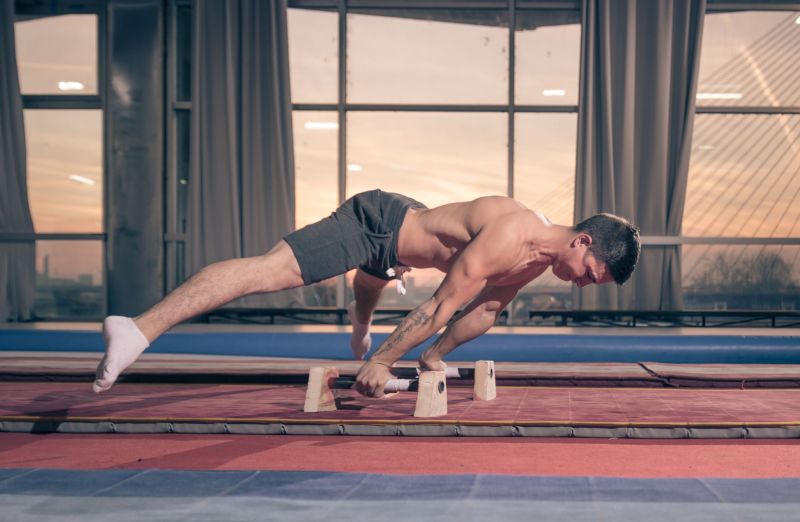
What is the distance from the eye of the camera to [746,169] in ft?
29.0

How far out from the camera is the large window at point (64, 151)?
8.64 metres

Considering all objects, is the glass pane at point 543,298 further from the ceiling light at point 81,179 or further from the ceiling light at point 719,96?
the ceiling light at point 81,179

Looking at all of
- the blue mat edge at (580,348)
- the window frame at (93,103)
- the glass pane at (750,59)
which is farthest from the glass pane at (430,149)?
the blue mat edge at (580,348)

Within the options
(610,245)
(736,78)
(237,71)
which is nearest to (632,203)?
(736,78)

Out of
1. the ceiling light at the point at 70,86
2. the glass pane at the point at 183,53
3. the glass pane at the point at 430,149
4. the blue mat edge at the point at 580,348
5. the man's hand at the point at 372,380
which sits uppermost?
the glass pane at the point at 183,53

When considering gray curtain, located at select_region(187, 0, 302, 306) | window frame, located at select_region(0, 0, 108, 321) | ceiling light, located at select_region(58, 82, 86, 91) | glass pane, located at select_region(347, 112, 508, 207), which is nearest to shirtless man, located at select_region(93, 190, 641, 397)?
gray curtain, located at select_region(187, 0, 302, 306)

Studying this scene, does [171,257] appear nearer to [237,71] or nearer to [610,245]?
[237,71]

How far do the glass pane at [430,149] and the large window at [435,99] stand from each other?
1 cm

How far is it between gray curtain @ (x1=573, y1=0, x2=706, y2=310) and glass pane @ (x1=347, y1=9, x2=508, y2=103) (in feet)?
3.77

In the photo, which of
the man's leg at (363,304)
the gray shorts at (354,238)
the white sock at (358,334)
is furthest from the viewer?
the white sock at (358,334)

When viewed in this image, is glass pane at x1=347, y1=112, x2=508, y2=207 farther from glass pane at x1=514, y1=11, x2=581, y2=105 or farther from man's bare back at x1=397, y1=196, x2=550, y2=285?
man's bare back at x1=397, y1=196, x2=550, y2=285

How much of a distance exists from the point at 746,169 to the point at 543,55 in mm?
2416

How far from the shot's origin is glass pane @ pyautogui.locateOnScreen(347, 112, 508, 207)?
8.60 m

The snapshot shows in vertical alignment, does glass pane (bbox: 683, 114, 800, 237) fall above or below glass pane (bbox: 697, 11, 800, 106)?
below
